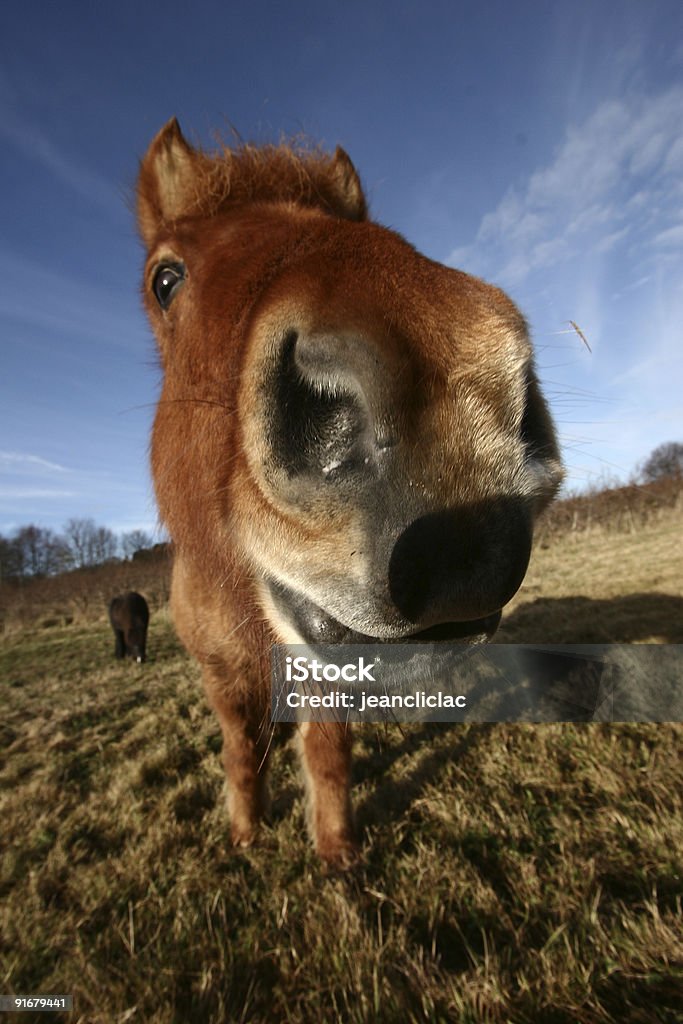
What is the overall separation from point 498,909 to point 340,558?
2310 mm

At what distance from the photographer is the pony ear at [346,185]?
2.53 m

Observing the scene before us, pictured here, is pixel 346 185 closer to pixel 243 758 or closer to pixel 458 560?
pixel 458 560

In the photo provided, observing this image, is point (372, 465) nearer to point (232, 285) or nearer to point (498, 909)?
point (232, 285)

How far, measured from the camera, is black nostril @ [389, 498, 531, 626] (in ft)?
3.29

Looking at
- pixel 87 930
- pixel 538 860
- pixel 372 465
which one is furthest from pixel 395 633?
pixel 87 930

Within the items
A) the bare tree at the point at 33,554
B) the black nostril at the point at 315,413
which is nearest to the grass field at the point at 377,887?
the black nostril at the point at 315,413

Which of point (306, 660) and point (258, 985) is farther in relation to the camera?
point (258, 985)

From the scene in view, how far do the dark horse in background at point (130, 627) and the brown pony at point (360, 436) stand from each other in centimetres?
1062

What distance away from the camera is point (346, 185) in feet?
8.47

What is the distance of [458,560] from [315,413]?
20.0 inches

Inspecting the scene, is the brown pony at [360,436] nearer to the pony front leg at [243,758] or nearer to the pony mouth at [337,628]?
the pony mouth at [337,628]

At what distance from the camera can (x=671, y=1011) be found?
1508 millimetres

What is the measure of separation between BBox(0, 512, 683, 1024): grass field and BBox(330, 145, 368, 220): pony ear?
12.5ft

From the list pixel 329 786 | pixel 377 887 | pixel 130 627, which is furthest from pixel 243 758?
pixel 130 627
